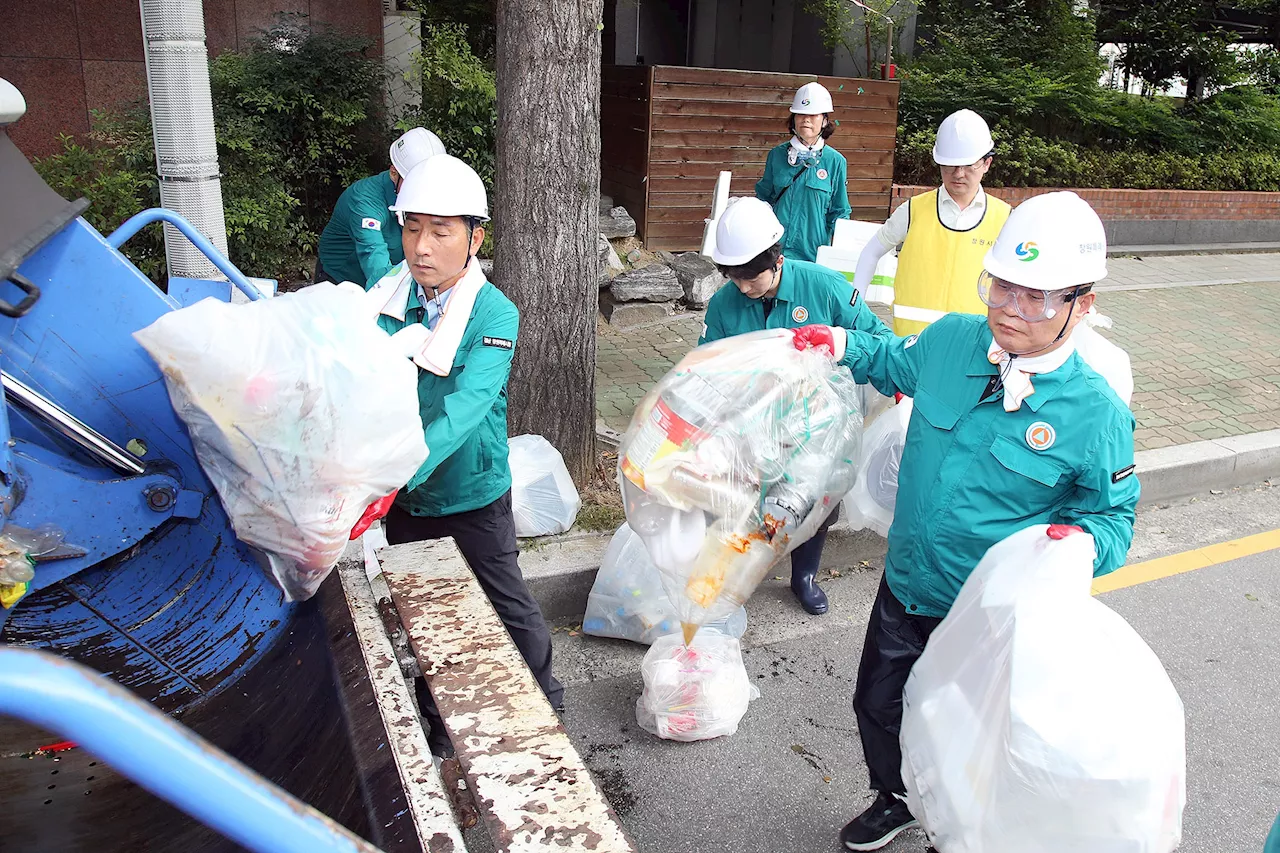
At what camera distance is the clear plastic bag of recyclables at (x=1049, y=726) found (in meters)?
1.84

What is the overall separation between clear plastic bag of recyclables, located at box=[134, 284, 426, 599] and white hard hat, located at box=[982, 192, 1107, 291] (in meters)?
1.34

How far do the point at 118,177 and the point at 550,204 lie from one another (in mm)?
3113

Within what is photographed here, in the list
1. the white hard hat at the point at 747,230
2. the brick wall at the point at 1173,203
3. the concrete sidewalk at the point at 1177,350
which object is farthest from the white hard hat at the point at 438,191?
the brick wall at the point at 1173,203

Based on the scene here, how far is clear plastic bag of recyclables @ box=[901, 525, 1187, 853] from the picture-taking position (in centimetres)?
184

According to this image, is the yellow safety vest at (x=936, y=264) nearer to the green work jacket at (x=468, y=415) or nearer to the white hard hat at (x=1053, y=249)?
the white hard hat at (x=1053, y=249)

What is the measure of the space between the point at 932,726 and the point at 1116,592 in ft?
8.54

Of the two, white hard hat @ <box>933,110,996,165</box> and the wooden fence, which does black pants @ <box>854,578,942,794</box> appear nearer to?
white hard hat @ <box>933,110,996,165</box>

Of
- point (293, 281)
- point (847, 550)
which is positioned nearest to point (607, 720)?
point (847, 550)

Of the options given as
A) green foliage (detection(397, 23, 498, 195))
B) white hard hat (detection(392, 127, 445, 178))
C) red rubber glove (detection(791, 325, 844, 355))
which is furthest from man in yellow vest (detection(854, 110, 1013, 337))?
green foliage (detection(397, 23, 498, 195))

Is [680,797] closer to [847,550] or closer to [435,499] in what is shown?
[435,499]

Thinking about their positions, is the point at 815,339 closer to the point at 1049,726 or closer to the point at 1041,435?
the point at 1041,435

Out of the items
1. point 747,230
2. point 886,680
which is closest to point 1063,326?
point 886,680

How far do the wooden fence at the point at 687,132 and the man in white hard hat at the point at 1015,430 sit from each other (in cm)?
625

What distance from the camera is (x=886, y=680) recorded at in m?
2.67
